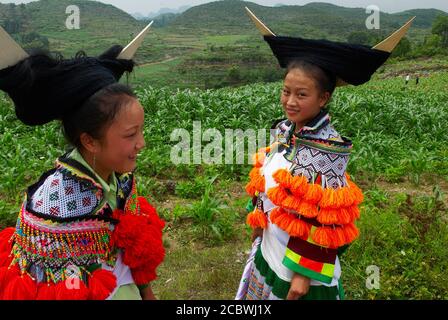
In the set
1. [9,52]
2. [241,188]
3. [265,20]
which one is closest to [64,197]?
[9,52]

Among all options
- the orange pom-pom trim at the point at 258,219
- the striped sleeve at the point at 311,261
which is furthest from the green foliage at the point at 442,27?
the striped sleeve at the point at 311,261

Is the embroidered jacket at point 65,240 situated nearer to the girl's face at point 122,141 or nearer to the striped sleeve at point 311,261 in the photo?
the girl's face at point 122,141

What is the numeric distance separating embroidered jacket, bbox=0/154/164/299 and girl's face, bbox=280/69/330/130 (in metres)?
0.85

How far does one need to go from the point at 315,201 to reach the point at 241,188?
3.52m

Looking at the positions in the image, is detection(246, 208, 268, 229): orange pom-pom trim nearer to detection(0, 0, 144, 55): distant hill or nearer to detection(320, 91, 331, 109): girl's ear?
detection(320, 91, 331, 109): girl's ear

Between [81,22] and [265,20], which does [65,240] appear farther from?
[265,20]

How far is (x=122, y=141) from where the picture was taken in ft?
5.05

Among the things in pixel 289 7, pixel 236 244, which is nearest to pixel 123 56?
pixel 236 244

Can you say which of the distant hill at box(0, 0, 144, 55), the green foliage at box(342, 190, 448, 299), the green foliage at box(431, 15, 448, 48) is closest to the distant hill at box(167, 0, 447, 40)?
the distant hill at box(0, 0, 144, 55)

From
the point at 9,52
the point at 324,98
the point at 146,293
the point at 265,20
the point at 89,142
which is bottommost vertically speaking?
the point at 146,293

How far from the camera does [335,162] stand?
Answer: 1717 millimetres

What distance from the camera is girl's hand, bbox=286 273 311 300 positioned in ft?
5.78

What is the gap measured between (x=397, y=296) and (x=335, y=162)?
5.90 ft
